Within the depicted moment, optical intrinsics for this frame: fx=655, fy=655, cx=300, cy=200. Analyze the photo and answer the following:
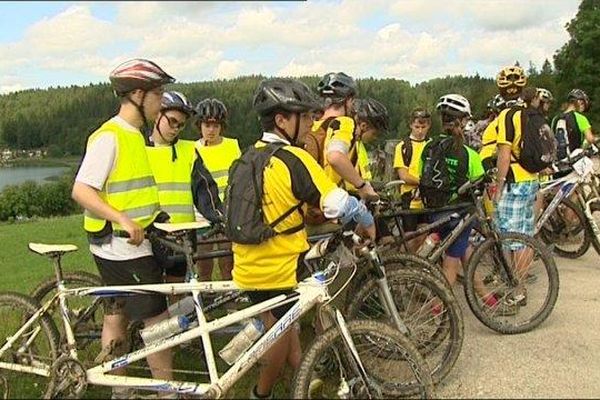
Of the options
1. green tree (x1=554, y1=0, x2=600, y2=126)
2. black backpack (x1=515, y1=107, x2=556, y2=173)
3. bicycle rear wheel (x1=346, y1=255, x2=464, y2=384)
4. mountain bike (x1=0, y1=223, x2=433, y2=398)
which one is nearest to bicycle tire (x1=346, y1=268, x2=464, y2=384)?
bicycle rear wheel (x1=346, y1=255, x2=464, y2=384)

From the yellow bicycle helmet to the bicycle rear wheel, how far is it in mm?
2371

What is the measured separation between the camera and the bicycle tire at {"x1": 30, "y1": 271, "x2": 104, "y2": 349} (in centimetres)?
441

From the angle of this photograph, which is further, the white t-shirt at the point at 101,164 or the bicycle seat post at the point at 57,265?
the bicycle seat post at the point at 57,265

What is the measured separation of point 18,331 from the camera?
4.29 metres

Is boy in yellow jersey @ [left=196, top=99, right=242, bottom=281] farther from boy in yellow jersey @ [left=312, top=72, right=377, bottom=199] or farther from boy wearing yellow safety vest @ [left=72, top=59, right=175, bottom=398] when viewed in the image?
boy wearing yellow safety vest @ [left=72, top=59, right=175, bottom=398]

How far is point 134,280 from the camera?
12.7ft

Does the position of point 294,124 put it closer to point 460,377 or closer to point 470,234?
point 460,377

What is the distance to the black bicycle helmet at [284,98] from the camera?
3.56 metres

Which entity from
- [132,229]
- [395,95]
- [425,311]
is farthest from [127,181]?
[395,95]

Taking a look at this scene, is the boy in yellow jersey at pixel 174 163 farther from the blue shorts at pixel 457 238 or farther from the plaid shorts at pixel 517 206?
the plaid shorts at pixel 517 206

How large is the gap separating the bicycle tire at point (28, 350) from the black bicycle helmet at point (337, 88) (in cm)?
256

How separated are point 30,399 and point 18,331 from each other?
46 centimetres

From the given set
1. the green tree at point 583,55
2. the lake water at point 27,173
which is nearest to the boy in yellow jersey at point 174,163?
the green tree at point 583,55

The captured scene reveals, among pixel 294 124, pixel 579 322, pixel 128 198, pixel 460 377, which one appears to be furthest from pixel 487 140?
pixel 128 198
